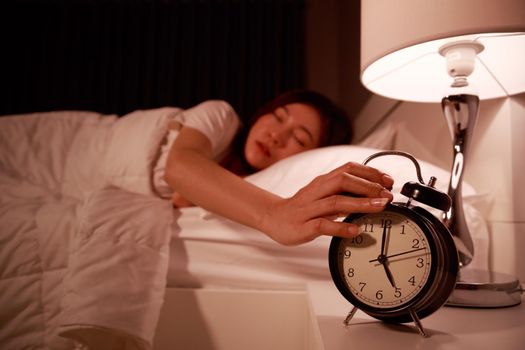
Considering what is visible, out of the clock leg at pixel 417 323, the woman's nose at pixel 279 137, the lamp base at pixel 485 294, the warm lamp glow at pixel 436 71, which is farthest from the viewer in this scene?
the woman's nose at pixel 279 137

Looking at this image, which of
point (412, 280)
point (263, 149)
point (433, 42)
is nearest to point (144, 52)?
point (263, 149)

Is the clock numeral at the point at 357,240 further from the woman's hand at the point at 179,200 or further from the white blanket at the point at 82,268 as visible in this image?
the woman's hand at the point at 179,200

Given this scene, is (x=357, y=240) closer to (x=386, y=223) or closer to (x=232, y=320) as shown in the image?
(x=386, y=223)

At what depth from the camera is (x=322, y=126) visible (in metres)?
1.40

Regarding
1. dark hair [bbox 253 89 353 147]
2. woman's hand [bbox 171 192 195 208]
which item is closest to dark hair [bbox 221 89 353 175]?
dark hair [bbox 253 89 353 147]

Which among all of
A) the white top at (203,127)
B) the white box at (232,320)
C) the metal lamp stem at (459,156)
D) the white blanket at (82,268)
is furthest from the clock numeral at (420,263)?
the white top at (203,127)

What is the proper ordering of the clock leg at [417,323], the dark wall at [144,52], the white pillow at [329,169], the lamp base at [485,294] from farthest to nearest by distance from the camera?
the dark wall at [144,52], the white pillow at [329,169], the lamp base at [485,294], the clock leg at [417,323]

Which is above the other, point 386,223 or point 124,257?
point 386,223

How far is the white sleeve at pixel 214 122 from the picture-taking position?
3.66 feet

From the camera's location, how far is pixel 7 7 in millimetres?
2754

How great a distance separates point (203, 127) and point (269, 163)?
0.37 m

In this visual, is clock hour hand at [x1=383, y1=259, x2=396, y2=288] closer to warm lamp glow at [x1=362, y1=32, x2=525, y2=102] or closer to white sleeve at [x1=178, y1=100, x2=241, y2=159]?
warm lamp glow at [x1=362, y1=32, x2=525, y2=102]

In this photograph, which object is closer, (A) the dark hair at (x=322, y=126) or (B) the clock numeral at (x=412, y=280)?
(B) the clock numeral at (x=412, y=280)

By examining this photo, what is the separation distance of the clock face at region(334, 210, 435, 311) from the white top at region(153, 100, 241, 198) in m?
0.71
